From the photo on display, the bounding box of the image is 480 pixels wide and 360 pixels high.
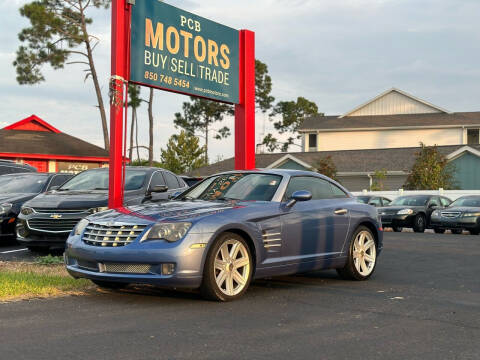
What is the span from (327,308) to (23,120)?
34446 millimetres

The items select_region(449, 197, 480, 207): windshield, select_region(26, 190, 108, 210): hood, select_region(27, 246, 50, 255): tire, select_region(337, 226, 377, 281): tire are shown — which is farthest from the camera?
select_region(449, 197, 480, 207): windshield

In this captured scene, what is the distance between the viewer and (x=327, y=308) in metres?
6.98

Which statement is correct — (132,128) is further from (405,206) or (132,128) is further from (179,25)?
(179,25)

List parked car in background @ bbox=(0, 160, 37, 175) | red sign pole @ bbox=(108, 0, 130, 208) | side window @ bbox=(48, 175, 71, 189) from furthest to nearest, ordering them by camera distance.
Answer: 1. parked car in background @ bbox=(0, 160, 37, 175)
2. side window @ bbox=(48, 175, 71, 189)
3. red sign pole @ bbox=(108, 0, 130, 208)

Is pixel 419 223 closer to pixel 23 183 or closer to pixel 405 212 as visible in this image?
pixel 405 212

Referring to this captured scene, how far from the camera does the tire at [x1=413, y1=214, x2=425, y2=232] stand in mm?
24258

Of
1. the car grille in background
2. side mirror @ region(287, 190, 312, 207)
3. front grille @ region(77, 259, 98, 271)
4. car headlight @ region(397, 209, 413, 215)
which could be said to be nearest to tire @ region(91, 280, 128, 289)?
front grille @ region(77, 259, 98, 271)

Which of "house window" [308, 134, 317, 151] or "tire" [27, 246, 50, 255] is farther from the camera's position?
"house window" [308, 134, 317, 151]

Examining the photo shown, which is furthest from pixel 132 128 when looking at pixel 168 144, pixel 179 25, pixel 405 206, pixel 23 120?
pixel 179 25

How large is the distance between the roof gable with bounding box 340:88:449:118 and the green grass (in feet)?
143

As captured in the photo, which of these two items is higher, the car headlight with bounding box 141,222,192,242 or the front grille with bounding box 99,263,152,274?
the car headlight with bounding box 141,222,192,242

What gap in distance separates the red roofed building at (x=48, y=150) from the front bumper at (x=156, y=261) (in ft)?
86.8

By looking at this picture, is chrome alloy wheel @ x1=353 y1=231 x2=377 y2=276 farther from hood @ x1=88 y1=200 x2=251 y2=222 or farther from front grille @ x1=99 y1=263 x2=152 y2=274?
A: front grille @ x1=99 y1=263 x2=152 y2=274

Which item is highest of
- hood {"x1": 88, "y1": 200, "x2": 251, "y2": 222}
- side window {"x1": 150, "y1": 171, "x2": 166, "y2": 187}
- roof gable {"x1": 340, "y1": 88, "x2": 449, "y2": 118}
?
roof gable {"x1": 340, "y1": 88, "x2": 449, "y2": 118}
